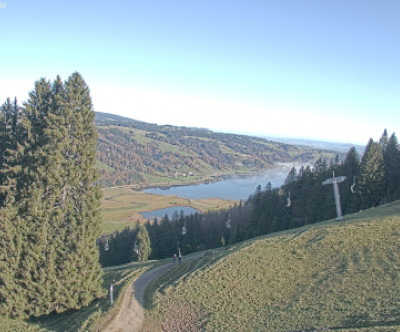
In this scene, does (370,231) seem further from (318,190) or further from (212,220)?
(212,220)

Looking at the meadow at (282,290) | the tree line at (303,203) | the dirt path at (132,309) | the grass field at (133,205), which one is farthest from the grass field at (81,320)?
the grass field at (133,205)

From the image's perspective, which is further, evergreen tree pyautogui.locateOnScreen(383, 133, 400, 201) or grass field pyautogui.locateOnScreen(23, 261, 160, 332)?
evergreen tree pyautogui.locateOnScreen(383, 133, 400, 201)

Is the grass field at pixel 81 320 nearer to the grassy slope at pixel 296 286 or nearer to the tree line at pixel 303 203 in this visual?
the grassy slope at pixel 296 286

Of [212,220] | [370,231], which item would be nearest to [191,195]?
[212,220]

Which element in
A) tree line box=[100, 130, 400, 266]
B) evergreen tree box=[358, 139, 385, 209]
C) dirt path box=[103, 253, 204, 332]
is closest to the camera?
dirt path box=[103, 253, 204, 332]

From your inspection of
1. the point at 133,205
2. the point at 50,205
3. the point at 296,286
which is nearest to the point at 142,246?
the point at 50,205

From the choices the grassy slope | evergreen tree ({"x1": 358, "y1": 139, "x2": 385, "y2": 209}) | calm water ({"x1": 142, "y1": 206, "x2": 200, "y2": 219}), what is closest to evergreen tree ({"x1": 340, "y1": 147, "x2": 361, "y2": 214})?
evergreen tree ({"x1": 358, "y1": 139, "x2": 385, "y2": 209})

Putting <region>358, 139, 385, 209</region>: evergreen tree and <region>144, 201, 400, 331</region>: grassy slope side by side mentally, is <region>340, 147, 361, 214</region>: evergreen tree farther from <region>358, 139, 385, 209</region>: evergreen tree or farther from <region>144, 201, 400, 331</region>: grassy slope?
<region>144, 201, 400, 331</region>: grassy slope
